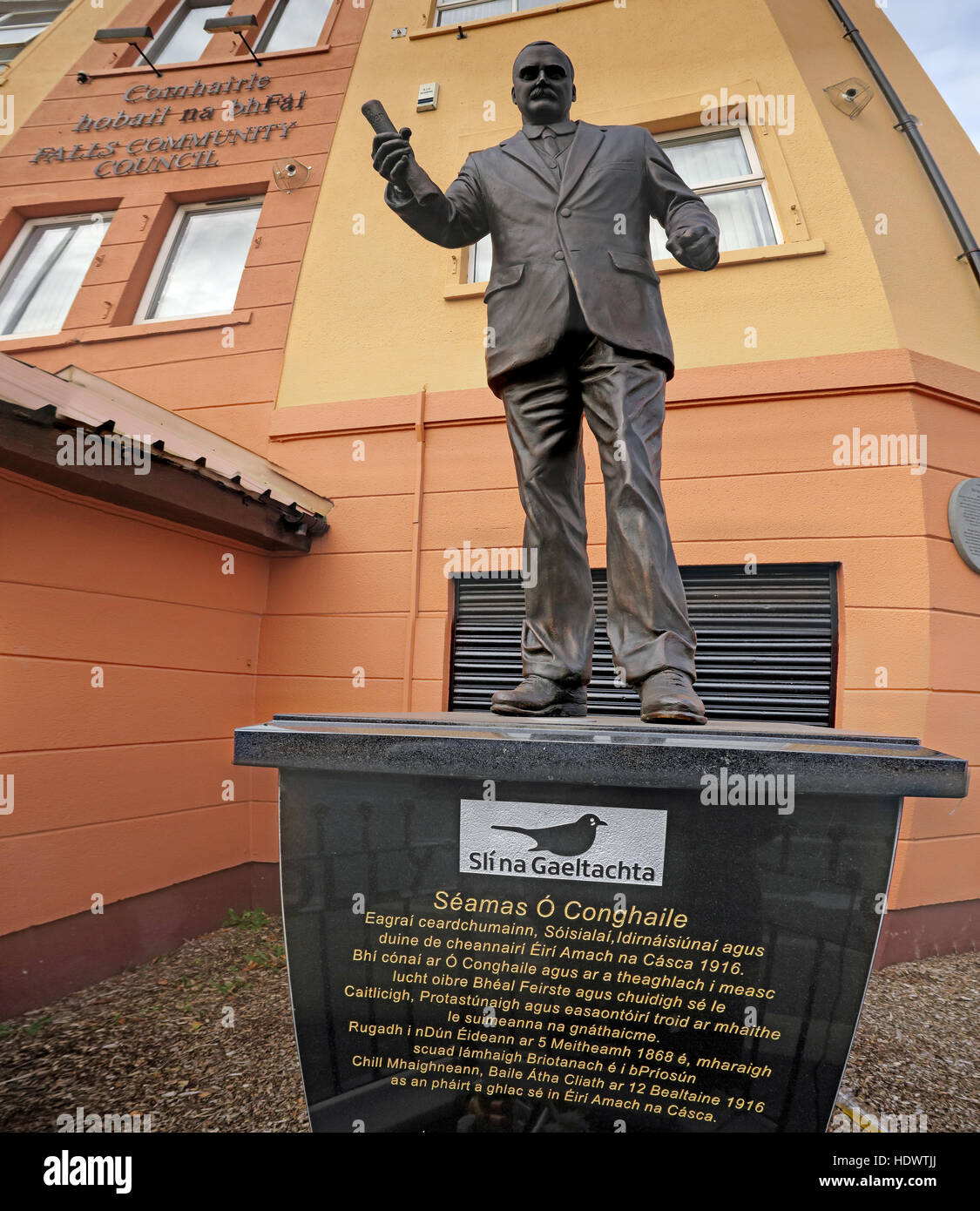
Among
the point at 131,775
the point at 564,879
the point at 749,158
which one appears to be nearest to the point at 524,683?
the point at 564,879

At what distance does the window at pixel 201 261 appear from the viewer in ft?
17.6

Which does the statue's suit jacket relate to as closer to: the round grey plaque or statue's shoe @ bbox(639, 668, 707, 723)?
statue's shoe @ bbox(639, 668, 707, 723)

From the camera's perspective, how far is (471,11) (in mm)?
5957

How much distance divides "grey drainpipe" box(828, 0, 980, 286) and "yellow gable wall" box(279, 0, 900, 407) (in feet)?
0.49

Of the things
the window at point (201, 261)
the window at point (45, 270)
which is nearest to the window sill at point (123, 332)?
the window at point (201, 261)

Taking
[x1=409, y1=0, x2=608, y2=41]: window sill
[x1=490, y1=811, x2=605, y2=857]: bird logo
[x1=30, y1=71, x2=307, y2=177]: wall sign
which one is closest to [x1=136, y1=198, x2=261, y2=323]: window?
[x1=30, y1=71, x2=307, y2=177]: wall sign

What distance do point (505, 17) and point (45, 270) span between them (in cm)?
434

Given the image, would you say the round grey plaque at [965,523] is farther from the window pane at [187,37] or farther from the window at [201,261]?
the window pane at [187,37]

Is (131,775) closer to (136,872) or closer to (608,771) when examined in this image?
(136,872)

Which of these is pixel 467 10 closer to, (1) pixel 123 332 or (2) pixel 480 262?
(2) pixel 480 262

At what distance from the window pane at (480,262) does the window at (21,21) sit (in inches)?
244

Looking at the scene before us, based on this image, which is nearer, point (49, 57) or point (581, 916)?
point (581, 916)

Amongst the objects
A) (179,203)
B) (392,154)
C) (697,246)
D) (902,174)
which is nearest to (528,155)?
(392,154)

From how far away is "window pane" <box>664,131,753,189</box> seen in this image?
15.9ft
